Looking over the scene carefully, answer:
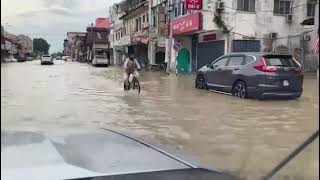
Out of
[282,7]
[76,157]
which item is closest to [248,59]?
[76,157]

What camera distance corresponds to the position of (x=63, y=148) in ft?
8.28

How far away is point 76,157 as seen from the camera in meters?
2.35

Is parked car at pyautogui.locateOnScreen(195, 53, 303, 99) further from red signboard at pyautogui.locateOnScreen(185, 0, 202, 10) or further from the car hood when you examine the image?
red signboard at pyautogui.locateOnScreen(185, 0, 202, 10)

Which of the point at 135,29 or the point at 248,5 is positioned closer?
the point at 248,5

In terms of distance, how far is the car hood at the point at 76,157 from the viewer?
205 centimetres

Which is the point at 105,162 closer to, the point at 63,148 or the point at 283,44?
the point at 63,148

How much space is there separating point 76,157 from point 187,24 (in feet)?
94.7

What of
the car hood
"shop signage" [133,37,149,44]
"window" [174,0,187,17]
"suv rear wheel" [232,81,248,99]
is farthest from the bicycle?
"shop signage" [133,37,149,44]

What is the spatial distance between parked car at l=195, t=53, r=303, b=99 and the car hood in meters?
9.06

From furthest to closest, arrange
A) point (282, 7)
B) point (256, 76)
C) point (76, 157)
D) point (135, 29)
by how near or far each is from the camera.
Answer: point (135, 29)
point (282, 7)
point (256, 76)
point (76, 157)

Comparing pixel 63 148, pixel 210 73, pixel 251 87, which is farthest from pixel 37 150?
pixel 210 73

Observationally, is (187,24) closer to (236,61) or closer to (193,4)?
(193,4)

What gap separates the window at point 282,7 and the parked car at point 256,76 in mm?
13613

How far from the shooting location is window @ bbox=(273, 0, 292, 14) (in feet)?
96.6
